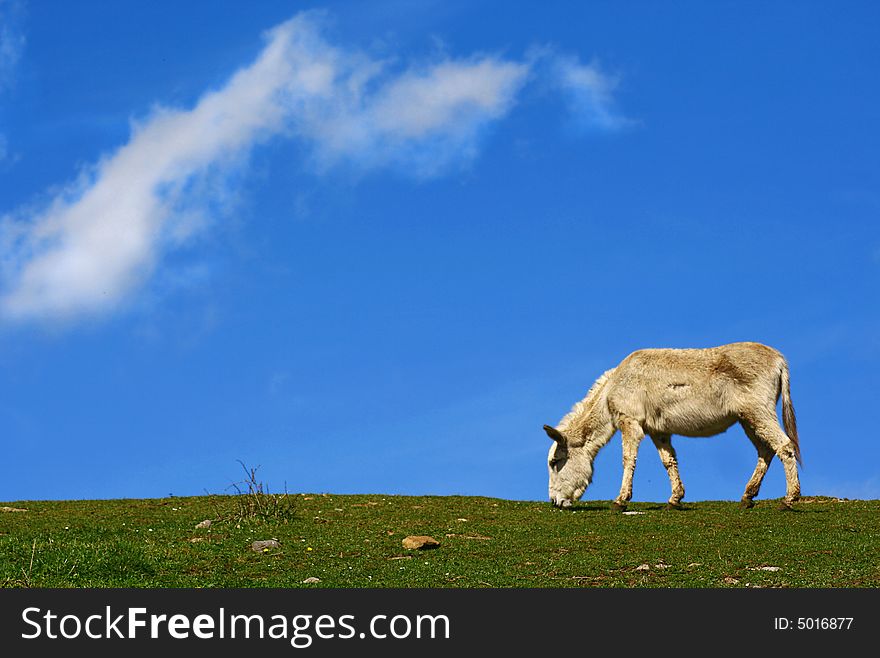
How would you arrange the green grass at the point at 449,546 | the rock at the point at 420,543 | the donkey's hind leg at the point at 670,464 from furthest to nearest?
the donkey's hind leg at the point at 670,464
the rock at the point at 420,543
the green grass at the point at 449,546

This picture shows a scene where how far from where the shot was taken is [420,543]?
18.4 meters

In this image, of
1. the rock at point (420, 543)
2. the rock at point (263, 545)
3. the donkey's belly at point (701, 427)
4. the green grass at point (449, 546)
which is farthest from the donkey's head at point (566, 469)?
the rock at point (263, 545)

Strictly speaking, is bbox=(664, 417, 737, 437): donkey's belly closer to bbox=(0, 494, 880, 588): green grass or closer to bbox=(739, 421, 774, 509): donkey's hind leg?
bbox=(739, 421, 774, 509): donkey's hind leg

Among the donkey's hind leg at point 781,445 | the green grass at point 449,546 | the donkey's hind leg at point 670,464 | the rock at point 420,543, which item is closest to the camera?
the green grass at point 449,546

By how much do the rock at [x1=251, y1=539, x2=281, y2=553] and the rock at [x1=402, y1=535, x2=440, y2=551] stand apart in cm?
249

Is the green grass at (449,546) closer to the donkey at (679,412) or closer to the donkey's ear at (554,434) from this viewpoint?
the donkey at (679,412)

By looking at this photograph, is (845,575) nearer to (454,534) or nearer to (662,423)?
(454,534)

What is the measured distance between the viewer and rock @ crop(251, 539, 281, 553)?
18438 mm

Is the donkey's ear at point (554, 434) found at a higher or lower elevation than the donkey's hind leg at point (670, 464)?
Result: higher

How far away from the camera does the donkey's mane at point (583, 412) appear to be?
85.2 ft

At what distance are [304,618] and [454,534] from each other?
27.9 ft

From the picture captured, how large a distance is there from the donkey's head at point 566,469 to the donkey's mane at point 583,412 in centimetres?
41

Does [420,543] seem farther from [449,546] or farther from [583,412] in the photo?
[583,412]

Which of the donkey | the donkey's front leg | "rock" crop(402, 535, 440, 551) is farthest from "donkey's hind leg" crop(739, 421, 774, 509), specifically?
"rock" crop(402, 535, 440, 551)
